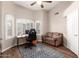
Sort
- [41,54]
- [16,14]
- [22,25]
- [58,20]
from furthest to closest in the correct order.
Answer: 1. [22,25]
2. [58,20]
3. [16,14]
4. [41,54]

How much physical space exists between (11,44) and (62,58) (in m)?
3.16

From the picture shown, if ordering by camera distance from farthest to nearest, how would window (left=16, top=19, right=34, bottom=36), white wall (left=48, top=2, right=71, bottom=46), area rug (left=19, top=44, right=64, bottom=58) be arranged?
window (left=16, top=19, right=34, bottom=36) < white wall (left=48, top=2, right=71, bottom=46) < area rug (left=19, top=44, right=64, bottom=58)

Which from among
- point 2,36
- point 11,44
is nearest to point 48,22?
point 11,44

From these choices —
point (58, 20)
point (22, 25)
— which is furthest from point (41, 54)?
point (22, 25)

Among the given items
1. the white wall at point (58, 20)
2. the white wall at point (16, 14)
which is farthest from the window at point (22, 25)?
the white wall at point (58, 20)

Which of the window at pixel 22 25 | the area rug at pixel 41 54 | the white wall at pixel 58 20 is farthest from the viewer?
the window at pixel 22 25

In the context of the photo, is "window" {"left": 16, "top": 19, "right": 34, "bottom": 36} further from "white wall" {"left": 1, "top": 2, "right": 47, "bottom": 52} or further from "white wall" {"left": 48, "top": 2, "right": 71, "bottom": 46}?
"white wall" {"left": 48, "top": 2, "right": 71, "bottom": 46}

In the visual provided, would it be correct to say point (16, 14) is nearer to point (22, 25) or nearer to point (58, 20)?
point (22, 25)

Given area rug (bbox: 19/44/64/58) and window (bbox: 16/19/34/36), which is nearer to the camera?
area rug (bbox: 19/44/64/58)

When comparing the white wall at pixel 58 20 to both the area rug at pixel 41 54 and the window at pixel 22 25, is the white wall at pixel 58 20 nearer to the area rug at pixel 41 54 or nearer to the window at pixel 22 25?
the area rug at pixel 41 54

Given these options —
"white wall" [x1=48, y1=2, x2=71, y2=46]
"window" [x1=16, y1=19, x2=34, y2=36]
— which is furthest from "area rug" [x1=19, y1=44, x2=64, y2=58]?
"window" [x1=16, y1=19, x2=34, y2=36]

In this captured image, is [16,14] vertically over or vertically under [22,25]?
over

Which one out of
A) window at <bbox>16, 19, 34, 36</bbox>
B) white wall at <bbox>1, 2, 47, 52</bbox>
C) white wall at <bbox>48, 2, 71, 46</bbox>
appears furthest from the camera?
window at <bbox>16, 19, 34, 36</bbox>

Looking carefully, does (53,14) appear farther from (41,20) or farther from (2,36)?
(2,36)
